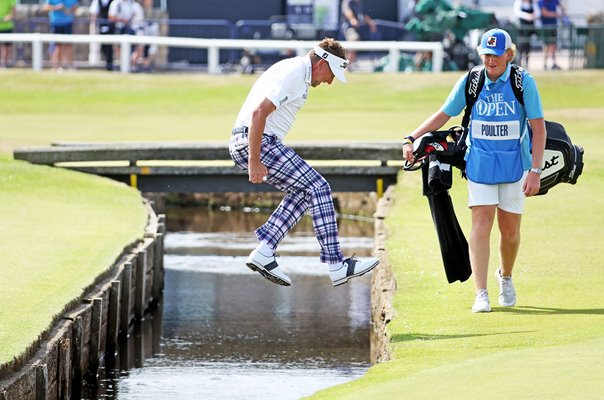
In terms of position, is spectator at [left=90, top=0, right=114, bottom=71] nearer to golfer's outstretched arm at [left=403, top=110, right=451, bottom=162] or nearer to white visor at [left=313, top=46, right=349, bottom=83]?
golfer's outstretched arm at [left=403, top=110, right=451, bottom=162]

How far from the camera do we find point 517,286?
40.4ft

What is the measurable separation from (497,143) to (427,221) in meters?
6.66

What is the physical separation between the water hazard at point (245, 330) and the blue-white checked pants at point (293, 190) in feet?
5.56

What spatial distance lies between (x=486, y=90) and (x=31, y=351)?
3.69m

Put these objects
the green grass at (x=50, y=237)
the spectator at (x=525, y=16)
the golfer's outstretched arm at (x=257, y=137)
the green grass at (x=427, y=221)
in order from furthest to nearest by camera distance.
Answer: the spectator at (x=525, y=16)
the green grass at (x=50, y=237)
the golfer's outstretched arm at (x=257, y=137)
the green grass at (x=427, y=221)

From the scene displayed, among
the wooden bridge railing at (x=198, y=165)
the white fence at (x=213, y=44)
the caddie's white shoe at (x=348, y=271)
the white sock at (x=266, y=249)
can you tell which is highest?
the white sock at (x=266, y=249)

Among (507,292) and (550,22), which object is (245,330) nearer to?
(507,292)

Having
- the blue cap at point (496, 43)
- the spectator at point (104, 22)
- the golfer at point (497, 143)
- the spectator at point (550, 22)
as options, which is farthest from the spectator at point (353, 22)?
the blue cap at point (496, 43)

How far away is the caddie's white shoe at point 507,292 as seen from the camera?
11211 millimetres

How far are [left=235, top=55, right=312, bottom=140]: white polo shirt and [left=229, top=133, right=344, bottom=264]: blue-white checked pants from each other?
0.13 metres

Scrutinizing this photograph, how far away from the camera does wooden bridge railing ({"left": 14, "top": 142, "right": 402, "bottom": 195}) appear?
2097 cm

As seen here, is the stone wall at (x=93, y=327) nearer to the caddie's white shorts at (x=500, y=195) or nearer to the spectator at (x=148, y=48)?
the caddie's white shorts at (x=500, y=195)

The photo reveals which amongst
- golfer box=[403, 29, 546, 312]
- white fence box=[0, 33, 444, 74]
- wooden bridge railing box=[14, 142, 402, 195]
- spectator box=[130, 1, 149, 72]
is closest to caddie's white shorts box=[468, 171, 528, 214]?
golfer box=[403, 29, 546, 312]

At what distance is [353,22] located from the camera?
119ft
